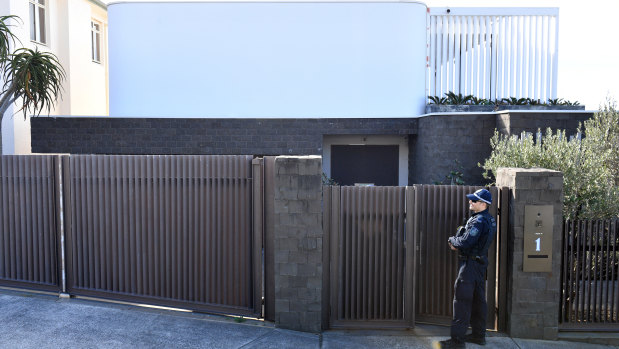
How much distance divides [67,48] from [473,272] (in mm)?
17522

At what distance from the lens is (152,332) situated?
6.08m

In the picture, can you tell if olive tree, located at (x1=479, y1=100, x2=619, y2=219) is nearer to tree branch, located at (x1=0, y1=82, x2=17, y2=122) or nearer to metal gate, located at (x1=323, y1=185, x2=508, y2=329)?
metal gate, located at (x1=323, y1=185, x2=508, y2=329)

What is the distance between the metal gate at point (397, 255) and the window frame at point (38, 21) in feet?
49.5

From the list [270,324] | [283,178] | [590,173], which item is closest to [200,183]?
[283,178]

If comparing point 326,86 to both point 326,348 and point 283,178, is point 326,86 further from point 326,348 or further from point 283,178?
point 326,348

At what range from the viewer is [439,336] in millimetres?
6453

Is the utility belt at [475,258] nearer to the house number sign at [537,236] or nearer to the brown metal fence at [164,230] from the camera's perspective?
the house number sign at [537,236]

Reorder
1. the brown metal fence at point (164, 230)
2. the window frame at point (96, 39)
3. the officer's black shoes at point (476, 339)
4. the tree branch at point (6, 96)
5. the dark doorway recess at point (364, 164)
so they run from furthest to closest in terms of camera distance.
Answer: the window frame at point (96, 39) → the dark doorway recess at point (364, 164) → the tree branch at point (6, 96) → the brown metal fence at point (164, 230) → the officer's black shoes at point (476, 339)

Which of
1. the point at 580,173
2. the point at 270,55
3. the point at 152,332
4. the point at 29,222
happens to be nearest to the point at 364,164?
the point at 270,55

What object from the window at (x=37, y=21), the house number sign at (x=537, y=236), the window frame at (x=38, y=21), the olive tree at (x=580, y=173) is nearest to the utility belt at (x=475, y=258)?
the house number sign at (x=537, y=236)

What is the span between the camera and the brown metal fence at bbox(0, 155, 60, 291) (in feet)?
23.2

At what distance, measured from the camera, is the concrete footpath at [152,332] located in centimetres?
579

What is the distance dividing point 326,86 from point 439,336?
10.8m

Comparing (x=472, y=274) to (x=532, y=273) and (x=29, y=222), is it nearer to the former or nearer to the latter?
(x=532, y=273)
